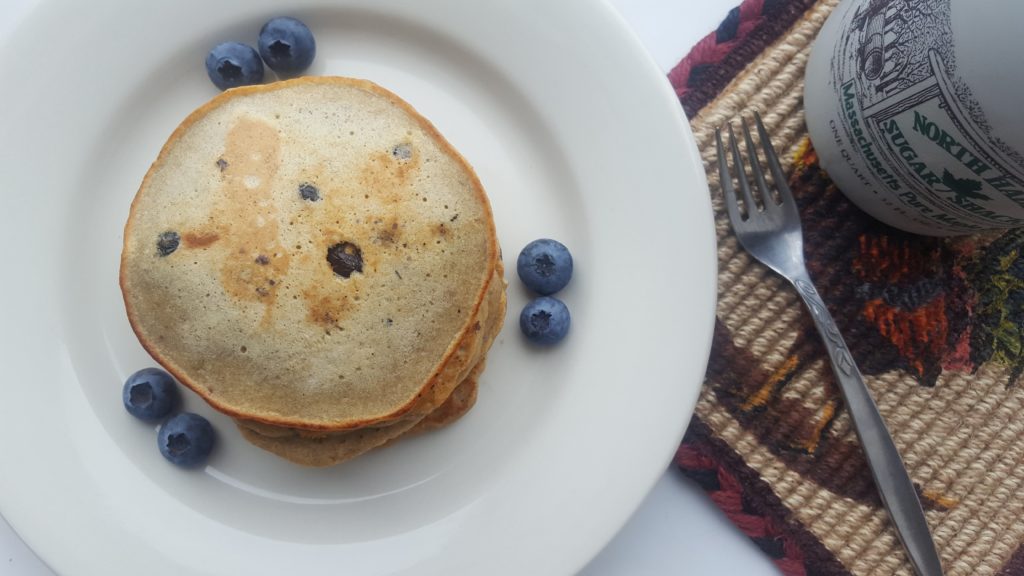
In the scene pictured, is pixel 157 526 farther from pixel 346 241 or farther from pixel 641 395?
pixel 641 395

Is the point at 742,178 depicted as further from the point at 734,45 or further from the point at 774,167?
the point at 734,45

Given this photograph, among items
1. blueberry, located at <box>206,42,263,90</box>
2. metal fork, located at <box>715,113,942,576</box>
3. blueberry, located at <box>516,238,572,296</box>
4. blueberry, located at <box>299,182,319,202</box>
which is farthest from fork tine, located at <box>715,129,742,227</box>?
blueberry, located at <box>206,42,263,90</box>

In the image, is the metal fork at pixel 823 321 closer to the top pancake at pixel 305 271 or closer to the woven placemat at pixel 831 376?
the woven placemat at pixel 831 376

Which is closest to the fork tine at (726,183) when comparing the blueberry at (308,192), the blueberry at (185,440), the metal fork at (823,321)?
the metal fork at (823,321)

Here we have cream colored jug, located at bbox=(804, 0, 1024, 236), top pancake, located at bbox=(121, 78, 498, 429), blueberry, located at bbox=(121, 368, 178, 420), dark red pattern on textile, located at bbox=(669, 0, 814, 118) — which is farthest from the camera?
dark red pattern on textile, located at bbox=(669, 0, 814, 118)

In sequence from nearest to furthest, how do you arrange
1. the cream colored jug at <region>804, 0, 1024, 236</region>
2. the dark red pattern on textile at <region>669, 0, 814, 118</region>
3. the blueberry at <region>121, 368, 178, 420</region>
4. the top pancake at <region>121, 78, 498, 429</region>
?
the cream colored jug at <region>804, 0, 1024, 236</region>
the top pancake at <region>121, 78, 498, 429</region>
the blueberry at <region>121, 368, 178, 420</region>
the dark red pattern on textile at <region>669, 0, 814, 118</region>

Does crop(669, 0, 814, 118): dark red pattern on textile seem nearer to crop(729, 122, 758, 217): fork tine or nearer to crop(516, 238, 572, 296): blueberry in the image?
crop(729, 122, 758, 217): fork tine

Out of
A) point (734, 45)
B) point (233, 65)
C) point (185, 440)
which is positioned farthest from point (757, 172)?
point (185, 440)
